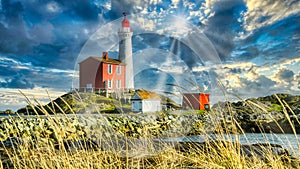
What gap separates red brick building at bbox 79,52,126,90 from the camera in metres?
16.0

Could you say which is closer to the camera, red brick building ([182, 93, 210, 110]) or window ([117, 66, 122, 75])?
red brick building ([182, 93, 210, 110])

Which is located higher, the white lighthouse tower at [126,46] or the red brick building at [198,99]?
the white lighthouse tower at [126,46]

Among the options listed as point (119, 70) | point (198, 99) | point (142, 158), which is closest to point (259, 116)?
point (198, 99)

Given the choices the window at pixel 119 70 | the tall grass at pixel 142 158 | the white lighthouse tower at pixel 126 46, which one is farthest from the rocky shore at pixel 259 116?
the window at pixel 119 70

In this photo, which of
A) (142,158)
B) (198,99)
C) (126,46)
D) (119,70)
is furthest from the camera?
(126,46)

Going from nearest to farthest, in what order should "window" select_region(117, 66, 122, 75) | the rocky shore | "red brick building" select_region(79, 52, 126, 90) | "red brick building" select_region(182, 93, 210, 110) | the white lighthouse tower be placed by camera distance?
the rocky shore → "red brick building" select_region(182, 93, 210, 110) → the white lighthouse tower → "window" select_region(117, 66, 122, 75) → "red brick building" select_region(79, 52, 126, 90)

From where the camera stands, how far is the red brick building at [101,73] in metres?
16.0

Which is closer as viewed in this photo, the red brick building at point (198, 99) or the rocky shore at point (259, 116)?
the rocky shore at point (259, 116)

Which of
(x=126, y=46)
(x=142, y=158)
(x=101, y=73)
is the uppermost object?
(x=126, y=46)

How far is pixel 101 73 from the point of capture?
16953 millimetres

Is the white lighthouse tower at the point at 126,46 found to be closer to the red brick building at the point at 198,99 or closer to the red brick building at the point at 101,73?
the red brick building at the point at 101,73

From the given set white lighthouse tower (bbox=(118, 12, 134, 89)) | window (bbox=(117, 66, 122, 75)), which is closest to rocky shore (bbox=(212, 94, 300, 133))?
white lighthouse tower (bbox=(118, 12, 134, 89))

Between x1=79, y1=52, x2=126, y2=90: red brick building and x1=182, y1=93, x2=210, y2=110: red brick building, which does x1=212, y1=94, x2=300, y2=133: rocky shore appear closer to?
x1=182, y1=93, x2=210, y2=110: red brick building

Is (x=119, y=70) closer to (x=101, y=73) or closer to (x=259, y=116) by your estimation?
(x=101, y=73)
